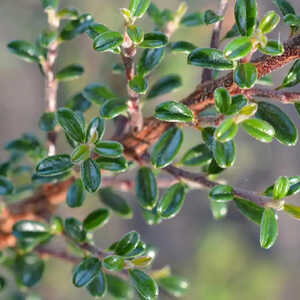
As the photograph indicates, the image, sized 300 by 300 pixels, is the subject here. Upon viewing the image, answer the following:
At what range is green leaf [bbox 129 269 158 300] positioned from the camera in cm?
85

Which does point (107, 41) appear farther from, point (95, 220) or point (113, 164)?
point (95, 220)

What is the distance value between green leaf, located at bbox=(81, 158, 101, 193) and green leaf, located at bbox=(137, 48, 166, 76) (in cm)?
24

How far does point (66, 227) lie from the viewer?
39.8 inches

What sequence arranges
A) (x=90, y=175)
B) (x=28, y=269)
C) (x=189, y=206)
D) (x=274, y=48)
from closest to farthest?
(x=274, y=48) → (x=90, y=175) → (x=28, y=269) → (x=189, y=206)

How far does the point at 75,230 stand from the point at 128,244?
0.17 m

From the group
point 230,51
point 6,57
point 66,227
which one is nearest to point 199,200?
point 6,57

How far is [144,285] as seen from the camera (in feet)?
2.84

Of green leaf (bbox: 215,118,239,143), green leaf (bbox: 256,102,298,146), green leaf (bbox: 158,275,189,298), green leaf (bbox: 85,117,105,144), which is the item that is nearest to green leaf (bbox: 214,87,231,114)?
green leaf (bbox: 215,118,239,143)

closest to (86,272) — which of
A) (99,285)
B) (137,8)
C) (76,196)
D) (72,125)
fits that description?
(99,285)

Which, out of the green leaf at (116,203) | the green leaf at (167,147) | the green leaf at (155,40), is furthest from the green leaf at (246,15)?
the green leaf at (116,203)

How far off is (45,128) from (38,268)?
367mm

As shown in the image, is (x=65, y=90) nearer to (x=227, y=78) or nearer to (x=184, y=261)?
(x=184, y=261)

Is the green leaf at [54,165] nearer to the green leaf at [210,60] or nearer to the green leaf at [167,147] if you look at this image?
the green leaf at [167,147]

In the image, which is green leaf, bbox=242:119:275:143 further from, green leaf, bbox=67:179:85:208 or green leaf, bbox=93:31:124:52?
green leaf, bbox=67:179:85:208
